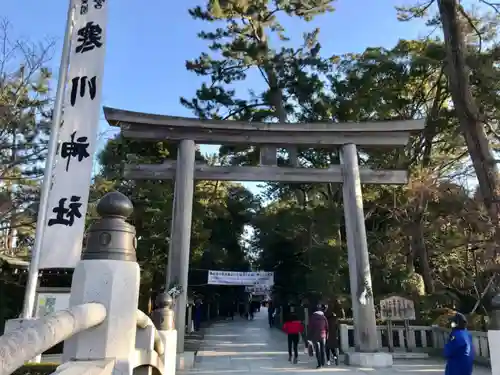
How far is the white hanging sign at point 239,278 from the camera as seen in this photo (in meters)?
19.5

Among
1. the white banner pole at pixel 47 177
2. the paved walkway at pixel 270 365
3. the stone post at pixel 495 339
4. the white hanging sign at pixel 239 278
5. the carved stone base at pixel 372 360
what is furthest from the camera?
the white hanging sign at pixel 239 278

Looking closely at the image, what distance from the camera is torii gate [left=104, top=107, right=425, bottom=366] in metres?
10.7

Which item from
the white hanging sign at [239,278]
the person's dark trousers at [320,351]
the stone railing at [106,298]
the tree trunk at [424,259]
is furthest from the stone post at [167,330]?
the white hanging sign at [239,278]

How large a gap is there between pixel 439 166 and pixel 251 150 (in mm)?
7977

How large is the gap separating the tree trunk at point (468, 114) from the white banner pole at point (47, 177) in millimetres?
10216

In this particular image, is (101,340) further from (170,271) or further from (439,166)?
(439,166)

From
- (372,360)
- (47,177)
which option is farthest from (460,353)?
(47,177)

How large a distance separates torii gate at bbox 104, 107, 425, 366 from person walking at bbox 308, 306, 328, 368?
887mm

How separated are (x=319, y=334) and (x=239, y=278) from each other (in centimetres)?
988

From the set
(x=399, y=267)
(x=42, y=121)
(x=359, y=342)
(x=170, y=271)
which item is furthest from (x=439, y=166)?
(x=42, y=121)

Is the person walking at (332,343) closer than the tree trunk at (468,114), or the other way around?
the person walking at (332,343)

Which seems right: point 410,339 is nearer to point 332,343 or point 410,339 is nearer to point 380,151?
point 332,343

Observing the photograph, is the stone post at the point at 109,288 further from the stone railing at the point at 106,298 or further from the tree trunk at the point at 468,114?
the tree trunk at the point at 468,114

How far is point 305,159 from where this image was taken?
19516 millimetres
